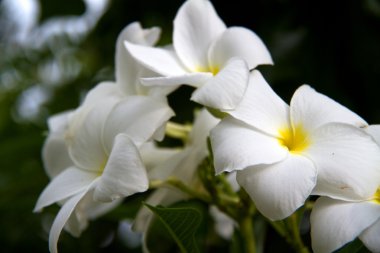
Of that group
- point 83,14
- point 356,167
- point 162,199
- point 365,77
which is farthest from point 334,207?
point 83,14

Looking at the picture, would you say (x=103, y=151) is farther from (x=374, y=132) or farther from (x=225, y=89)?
(x=374, y=132)

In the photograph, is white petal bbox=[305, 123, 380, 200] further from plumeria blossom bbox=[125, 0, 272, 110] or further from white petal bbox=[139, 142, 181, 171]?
white petal bbox=[139, 142, 181, 171]

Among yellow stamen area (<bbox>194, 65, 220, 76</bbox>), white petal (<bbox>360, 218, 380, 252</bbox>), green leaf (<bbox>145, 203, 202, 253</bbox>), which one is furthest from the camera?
yellow stamen area (<bbox>194, 65, 220, 76</bbox>)

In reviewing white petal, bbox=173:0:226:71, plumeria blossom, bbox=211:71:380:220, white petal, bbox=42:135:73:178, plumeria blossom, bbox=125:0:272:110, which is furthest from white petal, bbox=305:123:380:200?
white petal, bbox=42:135:73:178

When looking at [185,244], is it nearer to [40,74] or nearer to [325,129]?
[325,129]

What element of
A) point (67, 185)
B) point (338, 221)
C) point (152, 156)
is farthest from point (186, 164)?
point (338, 221)

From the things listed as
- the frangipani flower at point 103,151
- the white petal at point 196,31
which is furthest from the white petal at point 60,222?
the white petal at point 196,31
